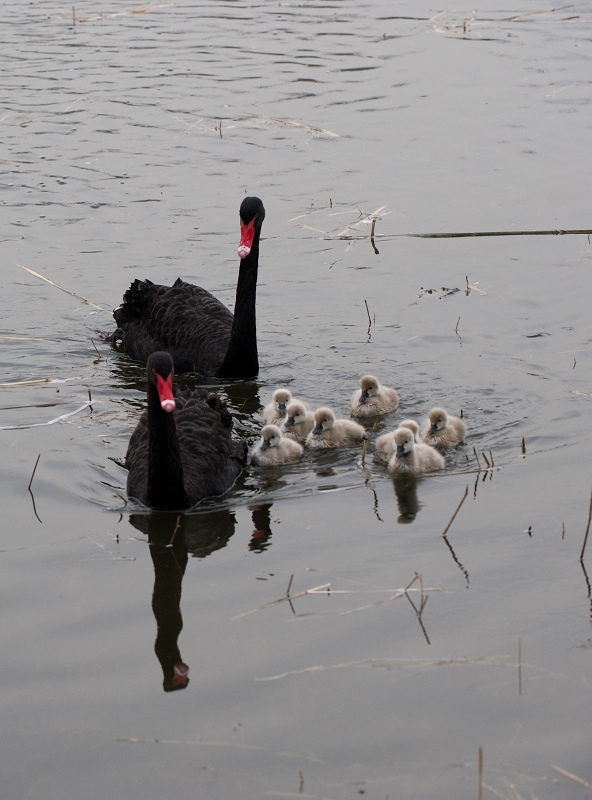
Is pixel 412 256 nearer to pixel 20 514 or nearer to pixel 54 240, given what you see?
pixel 54 240

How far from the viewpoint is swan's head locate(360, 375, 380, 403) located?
6742 mm

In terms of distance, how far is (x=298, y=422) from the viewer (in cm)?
662

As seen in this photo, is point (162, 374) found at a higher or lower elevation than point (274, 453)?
higher

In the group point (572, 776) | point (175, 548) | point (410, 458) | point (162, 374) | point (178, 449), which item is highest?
point (162, 374)

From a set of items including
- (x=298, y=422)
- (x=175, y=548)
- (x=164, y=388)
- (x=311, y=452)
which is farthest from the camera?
(x=298, y=422)

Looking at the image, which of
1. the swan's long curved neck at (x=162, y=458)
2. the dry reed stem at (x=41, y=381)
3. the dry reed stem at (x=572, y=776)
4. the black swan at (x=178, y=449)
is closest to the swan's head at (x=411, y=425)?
the black swan at (x=178, y=449)

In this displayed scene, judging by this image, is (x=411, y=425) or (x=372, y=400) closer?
(x=411, y=425)

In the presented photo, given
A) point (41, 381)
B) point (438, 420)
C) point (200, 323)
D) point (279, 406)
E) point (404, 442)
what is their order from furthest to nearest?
point (200, 323), point (41, 381), point (279, 406), point (438, 420), point (404, 442)

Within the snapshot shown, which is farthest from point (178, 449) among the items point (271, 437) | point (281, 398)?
point (281, 398)

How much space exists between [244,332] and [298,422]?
49.7 inches

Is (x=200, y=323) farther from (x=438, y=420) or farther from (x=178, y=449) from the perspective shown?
(x=178, y=449)

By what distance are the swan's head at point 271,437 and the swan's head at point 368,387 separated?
0.79 m

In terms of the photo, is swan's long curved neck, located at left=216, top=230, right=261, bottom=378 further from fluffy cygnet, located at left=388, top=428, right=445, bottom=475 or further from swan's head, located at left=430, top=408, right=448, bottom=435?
fluffy cygnet, located at left=388, top=428, right=445, bottom=475

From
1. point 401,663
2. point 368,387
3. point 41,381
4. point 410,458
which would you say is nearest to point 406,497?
point 410,458
